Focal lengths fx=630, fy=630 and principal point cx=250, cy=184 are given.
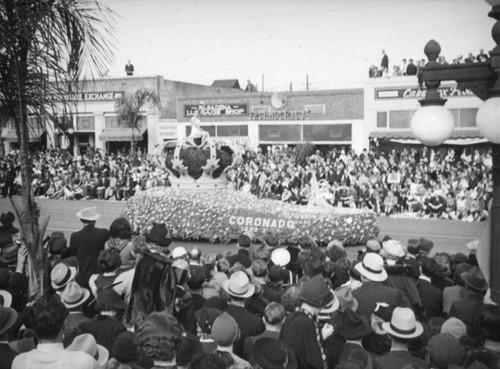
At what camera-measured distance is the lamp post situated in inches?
175

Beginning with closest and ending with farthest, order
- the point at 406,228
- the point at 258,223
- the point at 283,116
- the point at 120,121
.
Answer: the point at 258,223 < the point at 406,228 < the point at 283,116 < the point at 120,121

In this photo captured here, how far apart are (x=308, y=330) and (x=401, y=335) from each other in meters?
0.65

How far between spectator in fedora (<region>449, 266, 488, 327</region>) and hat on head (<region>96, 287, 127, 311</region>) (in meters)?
2.78

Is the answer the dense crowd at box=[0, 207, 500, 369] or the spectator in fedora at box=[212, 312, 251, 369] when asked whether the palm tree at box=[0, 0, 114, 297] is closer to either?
the dense crowd at box=[0, 207, 500, 369]

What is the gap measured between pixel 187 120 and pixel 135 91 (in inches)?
199

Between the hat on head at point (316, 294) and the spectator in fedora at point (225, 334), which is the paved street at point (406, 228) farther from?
the spectator in fedora at point (225, 334)

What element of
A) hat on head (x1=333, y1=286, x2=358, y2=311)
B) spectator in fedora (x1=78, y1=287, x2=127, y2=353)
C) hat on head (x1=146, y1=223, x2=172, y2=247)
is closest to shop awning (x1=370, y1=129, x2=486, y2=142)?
hat on head (x1=146, y1=223, x2=172, y2=247)

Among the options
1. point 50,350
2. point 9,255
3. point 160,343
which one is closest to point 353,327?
point 160,343

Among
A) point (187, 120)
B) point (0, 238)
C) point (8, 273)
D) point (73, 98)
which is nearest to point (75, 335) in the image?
point (8, 273)

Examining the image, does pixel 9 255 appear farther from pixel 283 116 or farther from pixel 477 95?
pixel 283 116

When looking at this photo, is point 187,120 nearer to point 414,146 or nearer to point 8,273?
point 414,146

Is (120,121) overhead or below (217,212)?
overhead

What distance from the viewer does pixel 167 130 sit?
143ft

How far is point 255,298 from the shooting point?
17.9 feet
